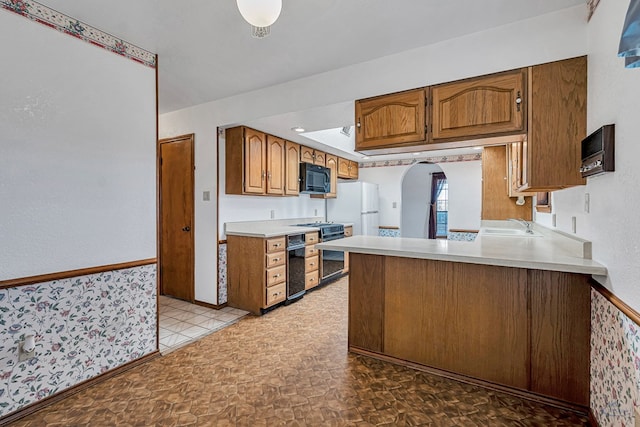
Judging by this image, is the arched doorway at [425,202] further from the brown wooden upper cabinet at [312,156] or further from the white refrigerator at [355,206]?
the brown wooden upper cabinet at [312,156]

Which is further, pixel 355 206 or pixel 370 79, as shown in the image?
pixel 355 206

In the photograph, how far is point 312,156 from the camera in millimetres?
4758

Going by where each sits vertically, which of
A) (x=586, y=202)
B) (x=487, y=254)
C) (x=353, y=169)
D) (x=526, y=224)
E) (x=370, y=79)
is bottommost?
(x=487, y=254)

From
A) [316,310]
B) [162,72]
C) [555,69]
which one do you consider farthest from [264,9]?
[316,310]

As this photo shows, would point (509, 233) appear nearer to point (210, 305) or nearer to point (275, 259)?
point (275, 259)

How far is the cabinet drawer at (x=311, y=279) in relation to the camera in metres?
4.02

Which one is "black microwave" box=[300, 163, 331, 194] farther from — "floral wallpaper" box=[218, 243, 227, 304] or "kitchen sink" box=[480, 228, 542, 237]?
"kitchen sink" box=[480, 228, 542, 237]

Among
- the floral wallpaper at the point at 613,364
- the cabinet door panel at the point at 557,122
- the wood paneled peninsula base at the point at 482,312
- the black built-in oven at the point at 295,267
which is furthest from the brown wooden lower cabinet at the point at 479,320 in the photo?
the black built-in oven at the point at 295,267

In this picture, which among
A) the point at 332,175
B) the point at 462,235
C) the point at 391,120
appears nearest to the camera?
the point at 391,120

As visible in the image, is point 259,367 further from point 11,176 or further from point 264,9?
point 264,9

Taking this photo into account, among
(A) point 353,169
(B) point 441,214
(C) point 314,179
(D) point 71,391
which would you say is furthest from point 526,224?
(B) point 441,214

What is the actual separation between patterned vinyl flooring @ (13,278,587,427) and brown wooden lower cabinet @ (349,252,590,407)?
132mm

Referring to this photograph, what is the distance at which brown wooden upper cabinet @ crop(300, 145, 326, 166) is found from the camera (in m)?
4.53

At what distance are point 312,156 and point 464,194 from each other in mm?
2843
